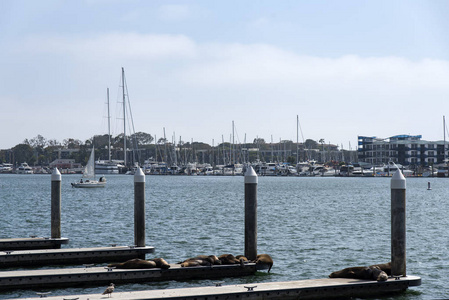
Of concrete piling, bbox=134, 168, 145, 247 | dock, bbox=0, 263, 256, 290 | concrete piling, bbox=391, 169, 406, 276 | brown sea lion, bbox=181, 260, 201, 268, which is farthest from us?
concrete piling, bbox=134, 168, 145, 247

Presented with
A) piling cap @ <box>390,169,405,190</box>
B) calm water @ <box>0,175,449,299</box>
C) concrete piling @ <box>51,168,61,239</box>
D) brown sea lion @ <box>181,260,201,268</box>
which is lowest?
calm water @ <box>0,175,449,299</box>

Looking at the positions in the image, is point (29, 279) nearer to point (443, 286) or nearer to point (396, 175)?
point (396, 175)

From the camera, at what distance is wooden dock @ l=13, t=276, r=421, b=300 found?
18.2 m

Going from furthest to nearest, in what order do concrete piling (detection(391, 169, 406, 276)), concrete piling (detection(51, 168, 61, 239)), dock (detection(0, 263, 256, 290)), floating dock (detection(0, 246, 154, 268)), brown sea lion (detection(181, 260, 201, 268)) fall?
concrete piling (detection(51, 168, 61, 239)), floating dock (detection(0, 246, 154, 268)), brown sea lion (detection(181, 260, 201, 268)), dock (detection(0, 263, 256, 290)), concrete piling (detection(391, 169, 406, 276))

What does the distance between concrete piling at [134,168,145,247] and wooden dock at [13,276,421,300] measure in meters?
4.85

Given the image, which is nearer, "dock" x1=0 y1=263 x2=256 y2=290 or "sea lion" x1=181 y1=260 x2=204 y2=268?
"dock" x1=0 y1=263 x2=256 y2=290

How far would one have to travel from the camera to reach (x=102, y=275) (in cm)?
2184

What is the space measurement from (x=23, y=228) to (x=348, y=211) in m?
32.3

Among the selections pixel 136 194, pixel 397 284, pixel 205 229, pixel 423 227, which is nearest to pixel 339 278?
pixel 397 284

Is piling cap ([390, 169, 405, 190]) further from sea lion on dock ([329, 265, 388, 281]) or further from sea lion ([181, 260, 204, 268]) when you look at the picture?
sea lion ([181, 260, 204, 268])

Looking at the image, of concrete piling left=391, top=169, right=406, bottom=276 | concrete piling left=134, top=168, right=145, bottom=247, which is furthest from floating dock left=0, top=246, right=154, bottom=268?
concrete piling left=391, top=169, right=406, bottom=276

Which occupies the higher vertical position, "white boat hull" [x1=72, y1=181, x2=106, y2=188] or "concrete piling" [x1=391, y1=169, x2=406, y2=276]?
"concrete piling" [x1=391, y1=169, x2=406, y2=276]

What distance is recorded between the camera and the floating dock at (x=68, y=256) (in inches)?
993

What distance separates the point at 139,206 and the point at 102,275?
4.76m
